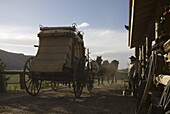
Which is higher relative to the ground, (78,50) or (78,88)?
(78,50)

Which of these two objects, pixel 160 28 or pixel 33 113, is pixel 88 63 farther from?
pixel 160 28

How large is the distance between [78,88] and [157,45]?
296 inches

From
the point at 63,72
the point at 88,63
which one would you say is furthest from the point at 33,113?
the point at 88,63

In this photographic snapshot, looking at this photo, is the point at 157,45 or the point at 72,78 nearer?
the point at 157,45

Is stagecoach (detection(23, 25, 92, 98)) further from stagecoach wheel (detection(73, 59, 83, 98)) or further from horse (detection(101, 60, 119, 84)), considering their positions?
horse (detection(101, 60, 119, 84))

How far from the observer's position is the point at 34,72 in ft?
39.1

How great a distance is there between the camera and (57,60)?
1163cm

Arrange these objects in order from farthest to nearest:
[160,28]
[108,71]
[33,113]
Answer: [108,71] < [33,113] < [160,28]

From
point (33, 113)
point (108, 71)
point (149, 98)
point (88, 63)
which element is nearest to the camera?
point (149, 98)

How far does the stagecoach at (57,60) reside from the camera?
37.9 feet

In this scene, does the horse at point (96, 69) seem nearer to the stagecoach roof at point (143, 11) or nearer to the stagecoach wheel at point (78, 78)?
the stagecoach wheel at point (78, 78)

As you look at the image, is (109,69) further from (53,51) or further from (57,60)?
(57,60)

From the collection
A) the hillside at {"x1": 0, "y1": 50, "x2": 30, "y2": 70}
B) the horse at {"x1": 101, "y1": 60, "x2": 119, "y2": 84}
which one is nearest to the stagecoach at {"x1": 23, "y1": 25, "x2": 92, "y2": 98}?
the horse at {"x1": 101, "y1": 60, "x2": 119, "y2": 84}

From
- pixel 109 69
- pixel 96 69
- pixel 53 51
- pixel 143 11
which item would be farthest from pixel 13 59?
pixel 143 11
